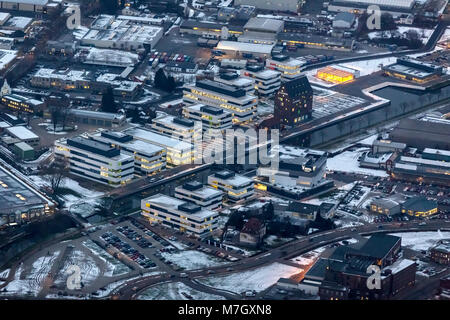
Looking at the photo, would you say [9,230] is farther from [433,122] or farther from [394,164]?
[433,122]

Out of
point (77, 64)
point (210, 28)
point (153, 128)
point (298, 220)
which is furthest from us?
point (210, 28)

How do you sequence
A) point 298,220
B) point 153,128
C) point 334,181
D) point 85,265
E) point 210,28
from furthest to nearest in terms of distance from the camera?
point 210,28 → point 153,128 → point 334,181 → point 298,220 → point 85,265

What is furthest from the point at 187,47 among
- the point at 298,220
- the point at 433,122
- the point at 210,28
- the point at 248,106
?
the point at 298,220

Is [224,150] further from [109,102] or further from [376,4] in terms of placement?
[376,4]

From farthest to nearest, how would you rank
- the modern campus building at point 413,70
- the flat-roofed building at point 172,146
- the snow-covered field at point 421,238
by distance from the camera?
the modern campus building at point 413,70, the flat-roofed building at point 172,146, the snow-covered field at point 421,238

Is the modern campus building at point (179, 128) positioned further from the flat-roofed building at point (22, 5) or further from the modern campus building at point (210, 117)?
the flat-roofed building at point (22, 5)

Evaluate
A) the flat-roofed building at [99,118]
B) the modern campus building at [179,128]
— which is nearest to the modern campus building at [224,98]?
the modern campus building at [179,128]
